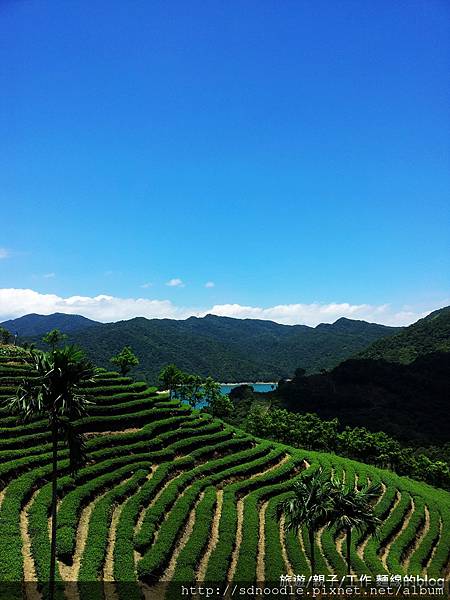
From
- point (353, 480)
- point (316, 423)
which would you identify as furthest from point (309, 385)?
point (353, 480)

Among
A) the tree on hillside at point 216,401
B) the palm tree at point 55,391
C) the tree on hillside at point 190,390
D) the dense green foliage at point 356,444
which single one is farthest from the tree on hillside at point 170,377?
the palm tree at point 55,391

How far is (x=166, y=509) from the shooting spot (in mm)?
33906

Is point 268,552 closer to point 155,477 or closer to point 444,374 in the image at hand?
point 155,477

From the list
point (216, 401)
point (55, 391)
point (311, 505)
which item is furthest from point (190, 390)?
point (55, 391)

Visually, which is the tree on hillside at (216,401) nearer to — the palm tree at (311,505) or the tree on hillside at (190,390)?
the tree on hillside at (190,390)

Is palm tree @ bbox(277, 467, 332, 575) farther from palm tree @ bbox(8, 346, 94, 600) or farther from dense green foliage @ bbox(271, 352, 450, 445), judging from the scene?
dense green foliage @ bbox(271, 352, 450, 445)

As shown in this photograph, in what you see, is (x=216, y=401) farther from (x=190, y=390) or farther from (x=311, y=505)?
(x=311, y=505)

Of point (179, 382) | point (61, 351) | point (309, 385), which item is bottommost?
point (309, 385)

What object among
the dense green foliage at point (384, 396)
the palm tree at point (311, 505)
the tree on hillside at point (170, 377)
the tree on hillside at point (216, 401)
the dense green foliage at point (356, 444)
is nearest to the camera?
the palm tree at point (311, 505)

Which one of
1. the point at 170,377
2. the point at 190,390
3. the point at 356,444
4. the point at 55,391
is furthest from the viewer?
the point at 190,390

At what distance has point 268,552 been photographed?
102 feet

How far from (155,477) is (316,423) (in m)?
56.1

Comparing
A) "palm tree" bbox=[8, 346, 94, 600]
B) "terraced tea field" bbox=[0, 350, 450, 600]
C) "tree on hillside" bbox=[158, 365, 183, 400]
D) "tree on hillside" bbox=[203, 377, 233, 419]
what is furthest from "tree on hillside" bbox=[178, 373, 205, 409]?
"palm tree" bbox=[8, 346, 94, 600]

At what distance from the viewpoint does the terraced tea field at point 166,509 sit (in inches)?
1030
